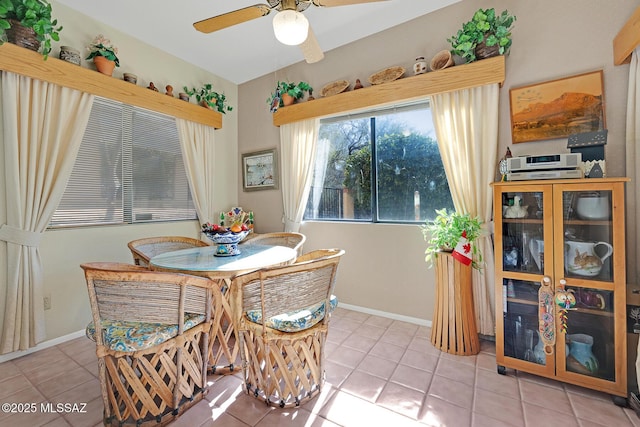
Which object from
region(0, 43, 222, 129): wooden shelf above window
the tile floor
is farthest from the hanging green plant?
the tile floor

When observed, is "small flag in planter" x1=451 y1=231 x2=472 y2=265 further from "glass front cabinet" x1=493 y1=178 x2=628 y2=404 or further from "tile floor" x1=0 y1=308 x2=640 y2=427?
"tile floor" x1=0 y1=308 x2=640 y2=427

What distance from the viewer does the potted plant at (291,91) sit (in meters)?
3.20

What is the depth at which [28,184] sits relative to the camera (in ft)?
6.98

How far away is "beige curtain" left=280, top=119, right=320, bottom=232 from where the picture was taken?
10.4ft

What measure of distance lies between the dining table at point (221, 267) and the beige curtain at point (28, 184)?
1.15 metres

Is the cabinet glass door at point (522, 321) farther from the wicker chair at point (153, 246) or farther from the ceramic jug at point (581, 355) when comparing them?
the wicker chair at point (153, 246)

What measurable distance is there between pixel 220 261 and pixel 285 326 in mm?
667

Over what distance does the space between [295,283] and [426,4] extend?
273 cm

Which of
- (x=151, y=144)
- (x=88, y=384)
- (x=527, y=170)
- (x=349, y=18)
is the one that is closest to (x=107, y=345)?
(x=88, y=384)

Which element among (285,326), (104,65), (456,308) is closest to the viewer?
(285,326)

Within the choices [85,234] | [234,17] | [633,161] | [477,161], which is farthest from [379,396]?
[85,234]

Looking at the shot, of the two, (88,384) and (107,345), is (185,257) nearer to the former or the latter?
(107,345)

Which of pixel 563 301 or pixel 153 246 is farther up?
pixel 153 246

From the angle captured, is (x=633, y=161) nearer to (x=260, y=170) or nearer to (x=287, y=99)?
(x=287, y=99)
